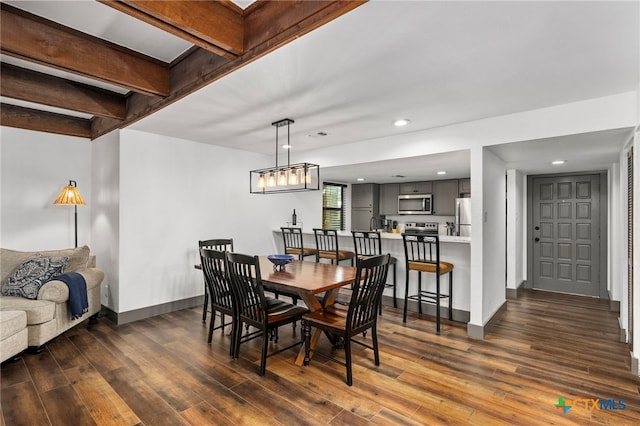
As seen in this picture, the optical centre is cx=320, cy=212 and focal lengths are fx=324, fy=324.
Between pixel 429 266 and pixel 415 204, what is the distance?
3.59 metres

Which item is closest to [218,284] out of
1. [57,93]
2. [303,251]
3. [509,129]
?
[303,251]

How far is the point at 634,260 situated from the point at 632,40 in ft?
6.22

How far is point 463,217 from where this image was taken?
19.8 feet

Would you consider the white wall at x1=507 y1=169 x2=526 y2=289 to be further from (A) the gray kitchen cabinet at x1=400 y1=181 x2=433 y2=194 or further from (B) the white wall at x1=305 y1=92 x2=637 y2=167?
(B) the white wall at x1=305 y1=92 x2=637 y2=167

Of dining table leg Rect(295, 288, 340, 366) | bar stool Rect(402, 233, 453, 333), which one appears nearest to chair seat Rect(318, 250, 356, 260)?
bar stool Rect(402, 233, 453, 333)

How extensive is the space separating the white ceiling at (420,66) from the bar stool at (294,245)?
1.77 meters

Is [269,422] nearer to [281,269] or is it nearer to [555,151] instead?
[281,269]

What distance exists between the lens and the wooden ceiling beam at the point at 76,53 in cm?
209

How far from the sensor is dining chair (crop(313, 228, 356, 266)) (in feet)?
15.3

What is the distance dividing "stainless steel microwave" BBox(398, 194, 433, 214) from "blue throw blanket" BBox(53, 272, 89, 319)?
591 centimetres

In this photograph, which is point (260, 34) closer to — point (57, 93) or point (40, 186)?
point (57, 93)

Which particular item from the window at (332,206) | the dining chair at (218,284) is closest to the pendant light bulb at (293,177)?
the dining chair at (218,284)

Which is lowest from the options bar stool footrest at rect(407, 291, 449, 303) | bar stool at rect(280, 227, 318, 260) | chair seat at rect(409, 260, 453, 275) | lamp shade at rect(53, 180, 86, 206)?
bar stool footrest at rect(407, 291, 449, 303)

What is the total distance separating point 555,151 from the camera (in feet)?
12.3
